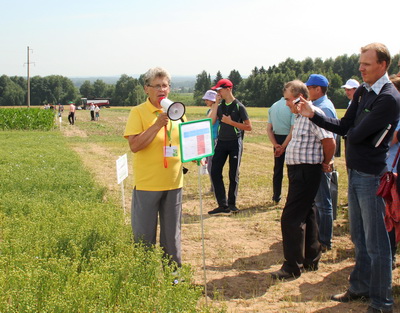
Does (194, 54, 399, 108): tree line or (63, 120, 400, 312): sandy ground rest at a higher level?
(194, 54, 399, 108): tree line

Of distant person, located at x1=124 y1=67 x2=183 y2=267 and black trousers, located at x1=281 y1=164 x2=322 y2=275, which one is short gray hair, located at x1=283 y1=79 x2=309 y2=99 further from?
distant person, located at x1=124 y1=67 x2=183 y2=267

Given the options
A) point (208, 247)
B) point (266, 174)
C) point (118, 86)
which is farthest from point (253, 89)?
point (208, 247)

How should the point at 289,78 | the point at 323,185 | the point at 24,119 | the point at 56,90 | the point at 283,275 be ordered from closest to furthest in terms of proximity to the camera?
the point at 283,275 < the point at 323,185 < the point at 24,119 < the point at 289,78 < the point at 56,90

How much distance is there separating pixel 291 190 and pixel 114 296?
7.01 feet

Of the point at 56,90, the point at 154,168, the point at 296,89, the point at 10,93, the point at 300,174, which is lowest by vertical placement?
the point at 300,174

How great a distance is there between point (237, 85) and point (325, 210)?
109 metres

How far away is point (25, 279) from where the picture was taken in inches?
126

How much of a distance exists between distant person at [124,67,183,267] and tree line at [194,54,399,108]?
72.5 meters

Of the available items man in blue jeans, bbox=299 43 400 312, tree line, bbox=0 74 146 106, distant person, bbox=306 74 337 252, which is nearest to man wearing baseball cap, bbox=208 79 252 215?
distant person, bbox=306 74 337 252

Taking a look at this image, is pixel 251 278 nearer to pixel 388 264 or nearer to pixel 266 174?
pixel 388 264

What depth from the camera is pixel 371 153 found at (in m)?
3.76

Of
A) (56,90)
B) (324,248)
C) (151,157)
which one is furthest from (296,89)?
(56,90)

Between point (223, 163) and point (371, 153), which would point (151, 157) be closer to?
point (371, 153)

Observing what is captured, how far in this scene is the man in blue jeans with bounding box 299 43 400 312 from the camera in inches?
143
